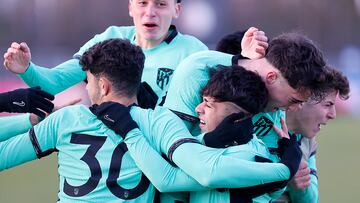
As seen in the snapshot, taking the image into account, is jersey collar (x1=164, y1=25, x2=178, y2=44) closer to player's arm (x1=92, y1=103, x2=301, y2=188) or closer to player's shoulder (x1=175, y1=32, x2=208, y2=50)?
player's shoulder (x1=175, y1=32, x2=208, y2=50)

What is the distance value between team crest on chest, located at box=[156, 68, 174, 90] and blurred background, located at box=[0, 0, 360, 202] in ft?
30.1

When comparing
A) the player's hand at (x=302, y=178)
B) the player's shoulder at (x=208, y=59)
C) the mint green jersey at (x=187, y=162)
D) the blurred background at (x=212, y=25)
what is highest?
the player's shoulder at (x=208, y=59)

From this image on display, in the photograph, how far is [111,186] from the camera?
12.4 feet

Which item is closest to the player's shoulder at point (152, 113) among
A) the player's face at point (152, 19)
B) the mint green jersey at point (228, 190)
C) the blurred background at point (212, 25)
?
the mint green jersey at point (228, 190)

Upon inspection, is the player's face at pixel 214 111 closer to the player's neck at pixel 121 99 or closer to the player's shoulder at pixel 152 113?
the player's shoulder at pixel 152 113

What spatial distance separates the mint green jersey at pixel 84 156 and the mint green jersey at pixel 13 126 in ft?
0.65

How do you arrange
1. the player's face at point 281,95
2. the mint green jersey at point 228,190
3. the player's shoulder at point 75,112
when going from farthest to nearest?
the player's face at point 281,95 → the player's shoulder at point 75,112 → the mint green jersey at point 228,190

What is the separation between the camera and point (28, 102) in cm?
410

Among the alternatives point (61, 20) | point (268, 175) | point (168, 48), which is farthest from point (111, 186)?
point (61, 20)

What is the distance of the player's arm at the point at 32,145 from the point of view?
12.6 feet

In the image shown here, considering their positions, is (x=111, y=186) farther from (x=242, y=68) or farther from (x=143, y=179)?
(x=242, y=68)

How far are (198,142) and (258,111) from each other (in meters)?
0.36

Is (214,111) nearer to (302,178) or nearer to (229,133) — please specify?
(229,133)

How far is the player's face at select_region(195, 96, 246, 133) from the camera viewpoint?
3.85 m
